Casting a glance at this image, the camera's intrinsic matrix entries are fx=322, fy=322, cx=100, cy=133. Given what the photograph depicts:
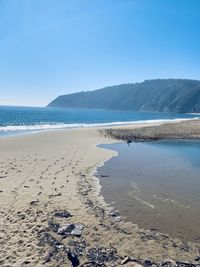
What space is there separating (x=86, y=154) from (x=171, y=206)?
13082mm

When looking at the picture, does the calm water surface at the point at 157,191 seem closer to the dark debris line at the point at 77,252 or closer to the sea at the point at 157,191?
the sea at the point at 157,191

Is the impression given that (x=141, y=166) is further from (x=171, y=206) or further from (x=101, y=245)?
(x=101, y=245)

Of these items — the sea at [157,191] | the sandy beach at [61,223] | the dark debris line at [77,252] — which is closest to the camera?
the dark debris line at [77,252]

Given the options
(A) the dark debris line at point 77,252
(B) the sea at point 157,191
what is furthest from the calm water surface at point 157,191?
(A) the dark debris line at point 77,252

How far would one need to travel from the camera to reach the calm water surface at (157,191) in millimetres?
10762

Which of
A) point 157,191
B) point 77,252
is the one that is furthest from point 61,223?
point 157,191

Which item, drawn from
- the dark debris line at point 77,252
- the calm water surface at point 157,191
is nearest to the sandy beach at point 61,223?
the dark debris line at point 77,252

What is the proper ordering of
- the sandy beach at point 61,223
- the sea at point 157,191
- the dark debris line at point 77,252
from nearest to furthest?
1. the dark debris line at point 77,252
2. the sandy beach at point 61,223
3. the sea at point 157,191

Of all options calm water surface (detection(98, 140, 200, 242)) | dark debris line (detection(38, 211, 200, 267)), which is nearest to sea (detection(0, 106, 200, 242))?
calm water surface (detection(98, 140, 200, 242))

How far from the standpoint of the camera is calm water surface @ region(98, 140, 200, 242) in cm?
1076

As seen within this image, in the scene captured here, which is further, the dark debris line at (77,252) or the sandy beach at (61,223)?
the sandy beach at (61,223)

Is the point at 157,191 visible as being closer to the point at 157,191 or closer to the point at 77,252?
the point at 157,191

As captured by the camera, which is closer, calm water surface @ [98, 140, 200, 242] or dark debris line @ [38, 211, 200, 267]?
dark debris line @ [38, 211, 200, 267]

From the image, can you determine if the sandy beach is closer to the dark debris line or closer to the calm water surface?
the dark debris line
